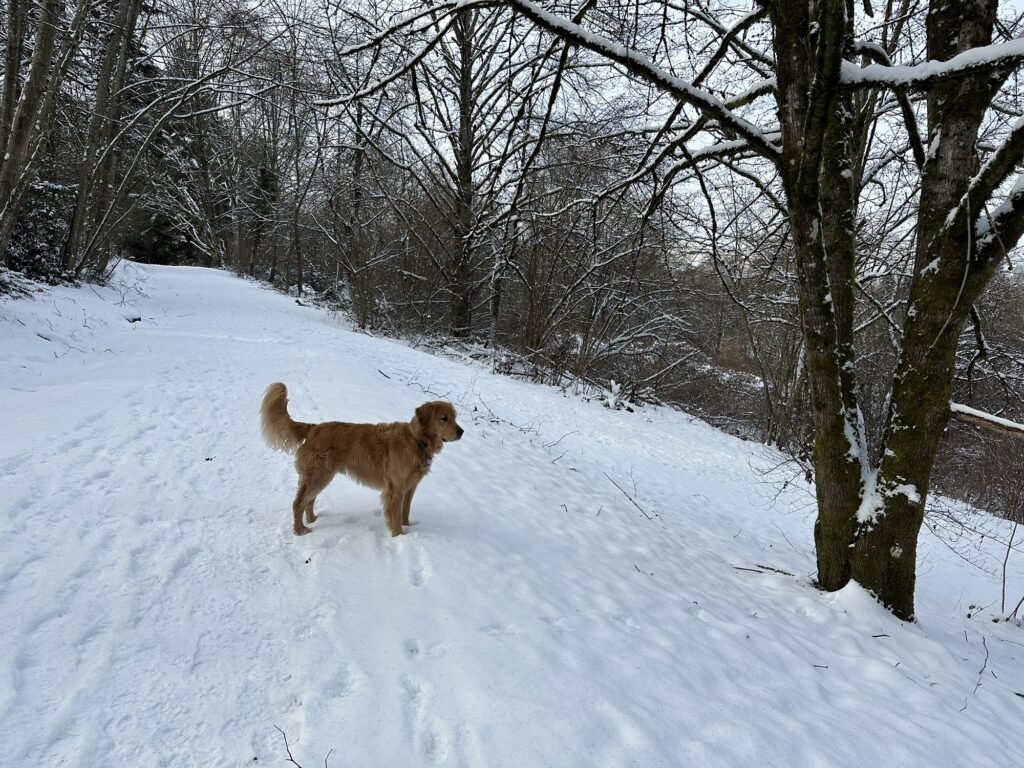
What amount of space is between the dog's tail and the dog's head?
934 mm

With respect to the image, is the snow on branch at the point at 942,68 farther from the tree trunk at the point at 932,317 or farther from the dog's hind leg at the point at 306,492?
the dog's hind leg at the point at 306,492

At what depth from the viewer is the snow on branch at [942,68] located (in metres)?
2.84

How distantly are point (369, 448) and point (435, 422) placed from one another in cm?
57

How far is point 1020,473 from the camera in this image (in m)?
10.4

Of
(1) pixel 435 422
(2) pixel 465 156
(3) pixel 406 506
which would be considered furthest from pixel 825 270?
(2) pixel 465 156

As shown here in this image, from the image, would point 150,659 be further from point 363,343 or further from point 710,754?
point 363,343

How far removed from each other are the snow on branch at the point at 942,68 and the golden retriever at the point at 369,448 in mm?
3621

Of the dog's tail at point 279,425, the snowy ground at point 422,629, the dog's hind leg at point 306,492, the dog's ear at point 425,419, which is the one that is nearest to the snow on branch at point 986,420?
the snowy ground at point 422,629

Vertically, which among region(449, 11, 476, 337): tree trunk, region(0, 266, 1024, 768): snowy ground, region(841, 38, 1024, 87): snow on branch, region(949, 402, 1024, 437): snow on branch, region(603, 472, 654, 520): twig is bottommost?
region(603, 472, 654, 520): twig

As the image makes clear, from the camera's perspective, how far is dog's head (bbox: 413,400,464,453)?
13.6 feet

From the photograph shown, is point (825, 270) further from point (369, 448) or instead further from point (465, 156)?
point (465, 156)

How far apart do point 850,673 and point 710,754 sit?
61.2 inches

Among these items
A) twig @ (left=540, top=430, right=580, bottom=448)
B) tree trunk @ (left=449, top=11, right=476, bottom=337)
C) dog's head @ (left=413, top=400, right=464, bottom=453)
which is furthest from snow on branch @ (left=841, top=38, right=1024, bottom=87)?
tree trunk @ (left=449, top=11, right=476, bottom=337)

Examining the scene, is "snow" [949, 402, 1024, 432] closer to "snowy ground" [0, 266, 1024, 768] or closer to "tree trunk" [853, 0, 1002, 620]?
"tree trunk" [853, 0, 1002, 620]
